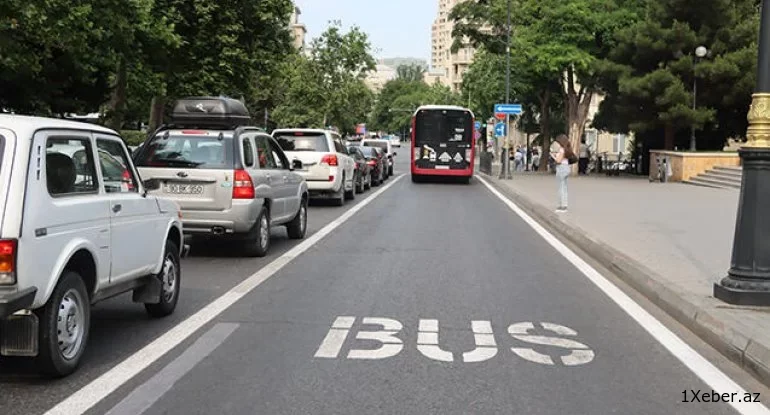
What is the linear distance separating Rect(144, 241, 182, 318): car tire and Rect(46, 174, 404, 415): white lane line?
243mm

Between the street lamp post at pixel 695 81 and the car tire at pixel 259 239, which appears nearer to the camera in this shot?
the car tire at pixel 259 239

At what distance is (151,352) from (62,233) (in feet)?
4.48

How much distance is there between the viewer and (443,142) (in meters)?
33.5

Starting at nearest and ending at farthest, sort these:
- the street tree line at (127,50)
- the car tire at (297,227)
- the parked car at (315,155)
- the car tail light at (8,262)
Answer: the car tail light at (8,262), the car tire at (297,227), the street tree line at (127,50), the parked car at (315,155)

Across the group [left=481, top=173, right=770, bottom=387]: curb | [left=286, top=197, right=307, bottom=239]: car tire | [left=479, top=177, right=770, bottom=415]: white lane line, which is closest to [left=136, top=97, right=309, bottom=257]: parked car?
[left=286, top=197, right=307, bottom=239]: car tire

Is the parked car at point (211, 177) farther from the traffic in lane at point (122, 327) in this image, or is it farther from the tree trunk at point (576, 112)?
the tree trunk at point (576, 112)

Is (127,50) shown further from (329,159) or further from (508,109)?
(508,109)

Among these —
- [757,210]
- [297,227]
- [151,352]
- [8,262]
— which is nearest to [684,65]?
[297,227]

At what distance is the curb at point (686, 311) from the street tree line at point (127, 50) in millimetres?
10700

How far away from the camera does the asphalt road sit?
16.7 feet

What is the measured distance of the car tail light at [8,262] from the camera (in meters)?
4.73

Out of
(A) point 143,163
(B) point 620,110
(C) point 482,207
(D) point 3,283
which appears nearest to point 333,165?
(C) point 482,207

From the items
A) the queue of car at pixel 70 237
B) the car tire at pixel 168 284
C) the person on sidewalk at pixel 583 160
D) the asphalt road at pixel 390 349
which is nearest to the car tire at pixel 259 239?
the asphalt road at pixel 390 349

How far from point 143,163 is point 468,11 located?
33.7 m
